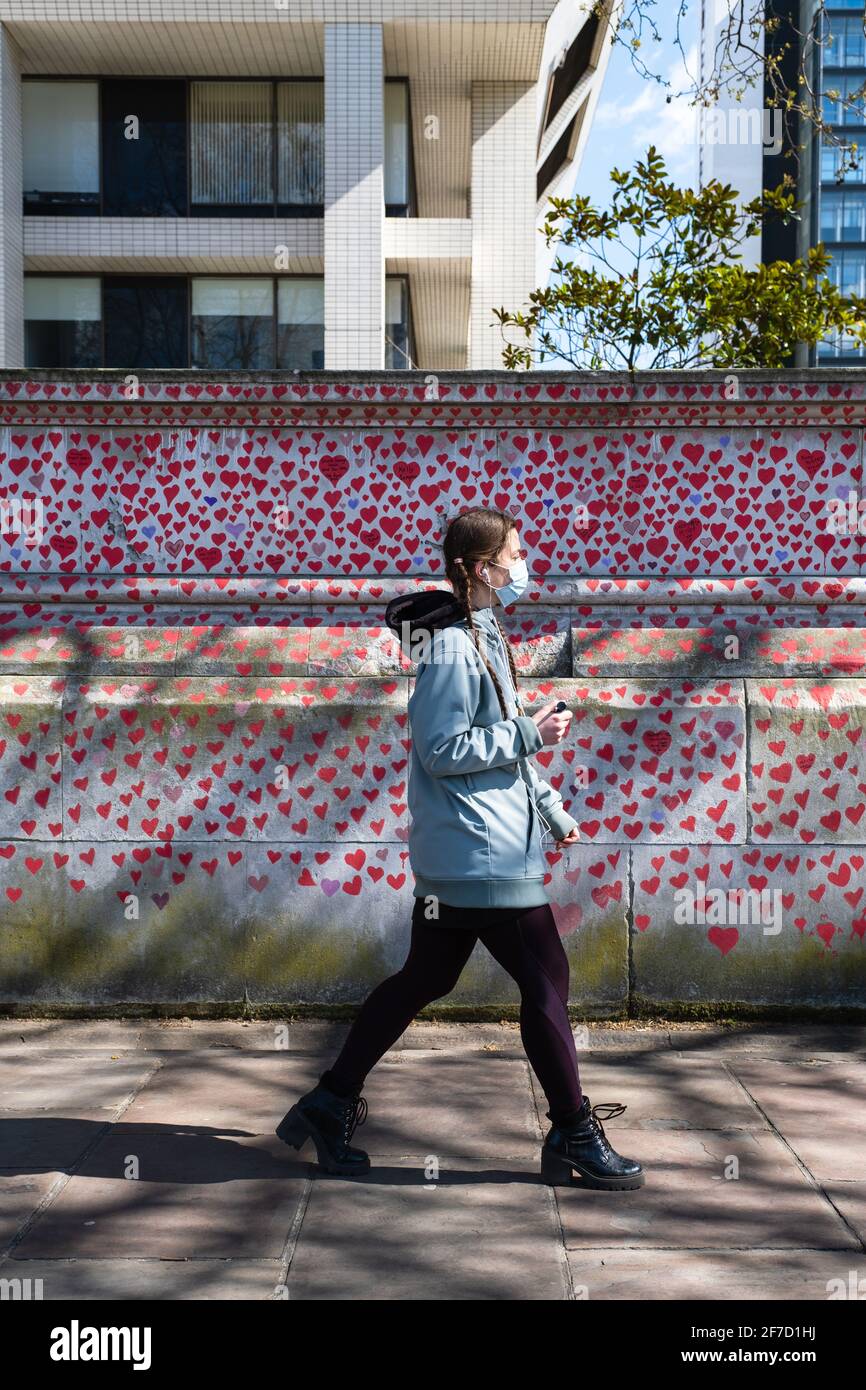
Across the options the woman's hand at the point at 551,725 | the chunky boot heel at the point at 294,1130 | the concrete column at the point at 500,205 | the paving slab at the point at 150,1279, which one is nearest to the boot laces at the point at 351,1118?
the chunky boot heel at the point at 294,1130

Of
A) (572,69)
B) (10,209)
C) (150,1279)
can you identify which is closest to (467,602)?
(150,1279)

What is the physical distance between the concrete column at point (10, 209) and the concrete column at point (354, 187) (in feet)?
14.2

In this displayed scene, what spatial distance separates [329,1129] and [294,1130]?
11 centimetres

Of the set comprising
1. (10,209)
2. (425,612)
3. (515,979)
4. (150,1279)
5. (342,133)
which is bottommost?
(150,1279)

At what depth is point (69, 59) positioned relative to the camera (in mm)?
19734

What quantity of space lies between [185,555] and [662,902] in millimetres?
2459

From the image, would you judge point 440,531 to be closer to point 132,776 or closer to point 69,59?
point 132,776

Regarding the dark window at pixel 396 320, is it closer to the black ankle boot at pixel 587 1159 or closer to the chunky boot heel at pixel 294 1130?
the chunky boot heel at pixel 294 1130

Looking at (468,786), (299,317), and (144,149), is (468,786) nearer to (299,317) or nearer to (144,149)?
(299,317)

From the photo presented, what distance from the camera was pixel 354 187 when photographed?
18.5m

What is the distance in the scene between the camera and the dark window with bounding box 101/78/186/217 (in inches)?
788

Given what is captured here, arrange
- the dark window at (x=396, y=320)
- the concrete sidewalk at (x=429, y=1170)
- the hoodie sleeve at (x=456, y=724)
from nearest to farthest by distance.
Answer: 1. the concrete sidewalk at (x=429, y=1170)
2. the hoodie sleeve at (x=456, y=724)
3. the dark window at (x=396, y=320)

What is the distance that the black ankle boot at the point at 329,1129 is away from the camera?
4.13 m
